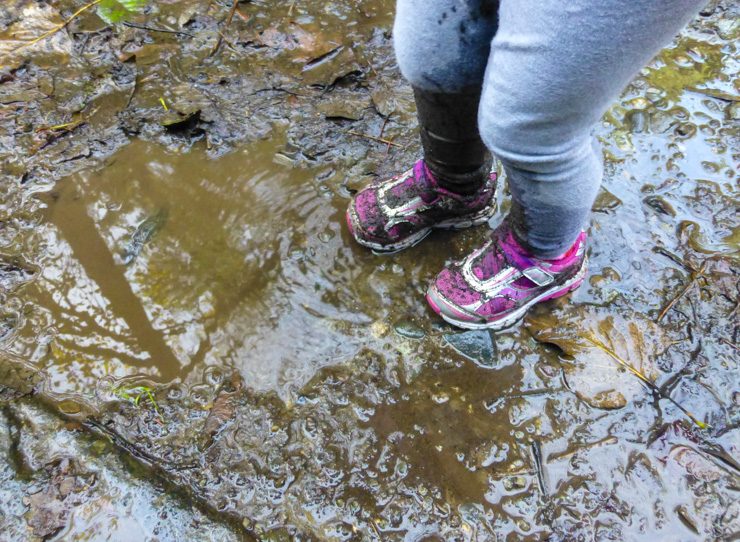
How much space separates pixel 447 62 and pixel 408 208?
55cm

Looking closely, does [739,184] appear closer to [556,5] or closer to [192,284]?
[556,5]

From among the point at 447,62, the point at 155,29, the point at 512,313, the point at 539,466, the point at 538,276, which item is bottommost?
the point at 539,466

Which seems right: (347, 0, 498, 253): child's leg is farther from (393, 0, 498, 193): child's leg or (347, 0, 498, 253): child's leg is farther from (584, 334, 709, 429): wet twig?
(584, 334, 709, 429): wet twig

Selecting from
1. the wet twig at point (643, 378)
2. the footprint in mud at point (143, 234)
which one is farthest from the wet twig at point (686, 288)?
the footprint in mud at point (143, 234)

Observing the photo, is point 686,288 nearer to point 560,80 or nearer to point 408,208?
point 408,208

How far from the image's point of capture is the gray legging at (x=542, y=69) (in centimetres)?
72

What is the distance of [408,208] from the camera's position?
1.56 m

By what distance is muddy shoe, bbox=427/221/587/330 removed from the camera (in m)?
1.39

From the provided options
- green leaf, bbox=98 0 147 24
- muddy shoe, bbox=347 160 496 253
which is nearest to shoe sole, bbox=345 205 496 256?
muddy shoe, bbox=347 160 496 253

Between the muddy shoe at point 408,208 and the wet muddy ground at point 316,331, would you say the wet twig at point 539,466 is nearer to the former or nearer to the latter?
the wet muddy ground at point 316,331

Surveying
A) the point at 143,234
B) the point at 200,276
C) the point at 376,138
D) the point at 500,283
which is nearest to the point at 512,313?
the point at 500,283

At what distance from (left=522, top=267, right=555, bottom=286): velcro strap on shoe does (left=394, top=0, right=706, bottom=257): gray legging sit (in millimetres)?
78

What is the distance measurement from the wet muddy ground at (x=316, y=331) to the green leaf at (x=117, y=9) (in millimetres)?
289

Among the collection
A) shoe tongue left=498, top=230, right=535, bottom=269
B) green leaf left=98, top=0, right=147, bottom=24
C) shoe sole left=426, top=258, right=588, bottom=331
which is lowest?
shoe sole left=426, top=258, right=588, bottom=331
